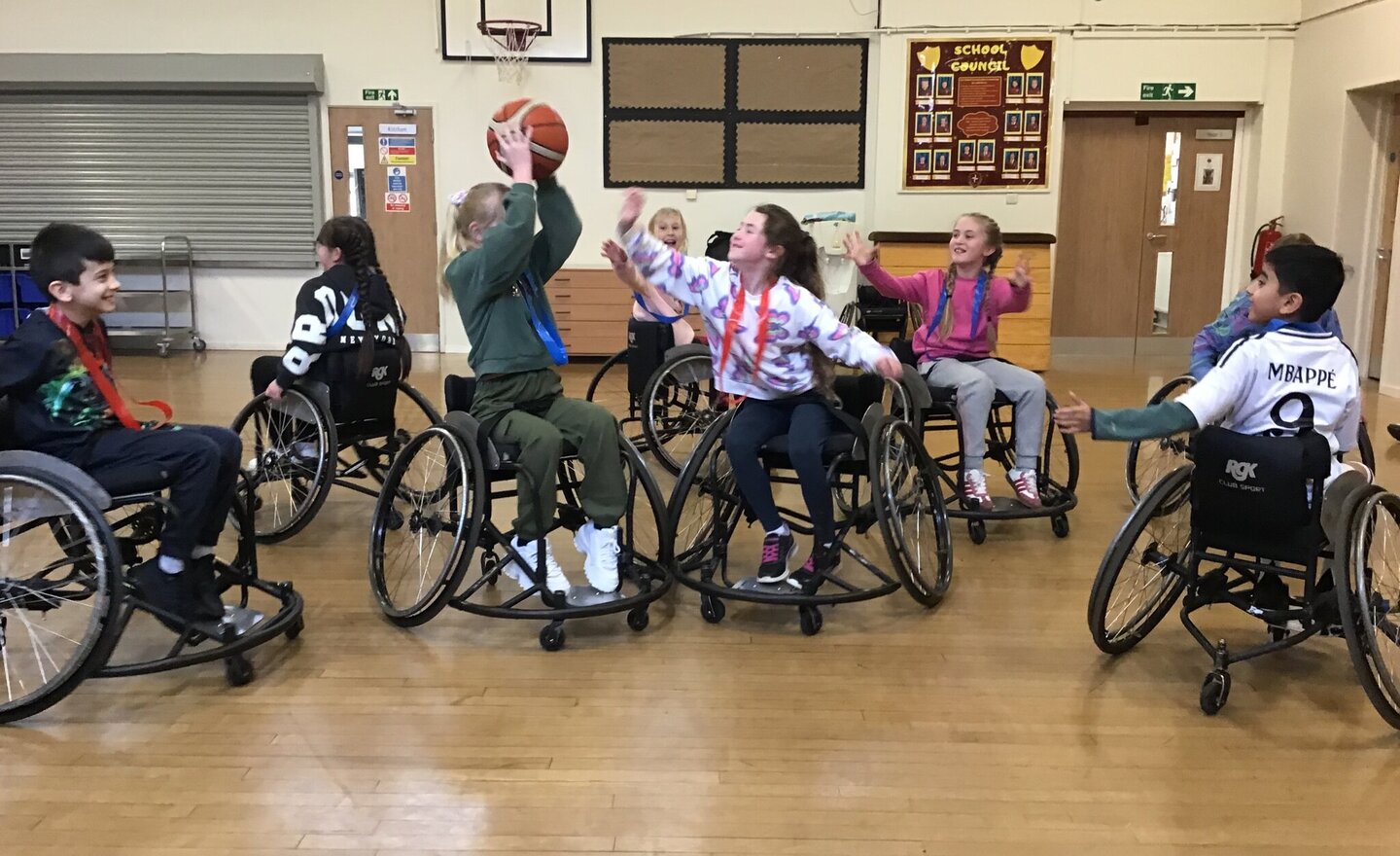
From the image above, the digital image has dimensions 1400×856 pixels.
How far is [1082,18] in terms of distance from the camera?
7.64 meters

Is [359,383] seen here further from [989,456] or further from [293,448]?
[989,456]

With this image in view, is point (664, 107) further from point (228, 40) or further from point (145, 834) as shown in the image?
point (145, 834)

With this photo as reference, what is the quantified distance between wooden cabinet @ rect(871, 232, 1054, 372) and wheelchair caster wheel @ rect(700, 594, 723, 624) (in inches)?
197

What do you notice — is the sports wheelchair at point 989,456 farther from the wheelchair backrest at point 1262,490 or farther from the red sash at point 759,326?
the wheelchair backrest at point 1262,490

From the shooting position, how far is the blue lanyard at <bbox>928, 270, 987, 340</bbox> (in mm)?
3609

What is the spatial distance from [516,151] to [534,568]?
3.31ft

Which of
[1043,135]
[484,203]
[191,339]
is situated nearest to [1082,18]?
[1043,135]

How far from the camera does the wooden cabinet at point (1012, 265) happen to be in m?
7.46

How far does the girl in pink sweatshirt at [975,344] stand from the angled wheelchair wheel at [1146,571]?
80 cm

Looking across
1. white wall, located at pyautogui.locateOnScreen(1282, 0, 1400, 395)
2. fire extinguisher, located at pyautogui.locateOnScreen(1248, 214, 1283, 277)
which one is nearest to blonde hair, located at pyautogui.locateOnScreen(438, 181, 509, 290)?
white wall, located at pyautogui.locateOnScreen(1282, 0, 1400, 395)

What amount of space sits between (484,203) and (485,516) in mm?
768

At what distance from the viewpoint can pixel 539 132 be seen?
256 cm

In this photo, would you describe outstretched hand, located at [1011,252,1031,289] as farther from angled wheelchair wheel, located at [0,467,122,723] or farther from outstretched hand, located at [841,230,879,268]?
angled wheelchair wheel, located at [0,467,122,723]

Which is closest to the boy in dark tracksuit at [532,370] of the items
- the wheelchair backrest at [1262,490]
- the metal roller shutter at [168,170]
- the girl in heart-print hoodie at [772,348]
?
the girl in heart-print hoodie at [772,348]
